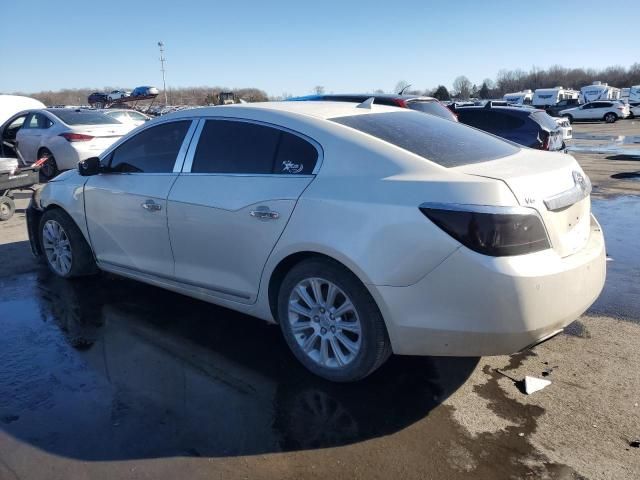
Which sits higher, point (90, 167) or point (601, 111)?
point (90, 167)

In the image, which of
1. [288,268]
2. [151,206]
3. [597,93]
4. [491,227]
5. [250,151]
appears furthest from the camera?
[597,93]

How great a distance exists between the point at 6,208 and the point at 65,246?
13.0ft

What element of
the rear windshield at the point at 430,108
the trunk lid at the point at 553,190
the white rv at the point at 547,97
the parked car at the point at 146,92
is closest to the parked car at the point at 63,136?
the rear windshield at the point at 430,108

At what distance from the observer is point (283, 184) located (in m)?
3.49

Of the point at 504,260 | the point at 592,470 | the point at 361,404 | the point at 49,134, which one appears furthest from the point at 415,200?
the point at 49,134

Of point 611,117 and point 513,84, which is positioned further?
point 513,84

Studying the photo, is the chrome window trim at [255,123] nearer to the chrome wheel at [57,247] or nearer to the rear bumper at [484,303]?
the rear bumper at [484,303]

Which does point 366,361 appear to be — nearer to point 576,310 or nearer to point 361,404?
point 361,404

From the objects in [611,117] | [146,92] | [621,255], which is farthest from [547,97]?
[621,255]

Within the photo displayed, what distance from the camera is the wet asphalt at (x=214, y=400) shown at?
2822 millimetres

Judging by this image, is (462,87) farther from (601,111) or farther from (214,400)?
(214,400)

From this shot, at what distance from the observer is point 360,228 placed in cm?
306

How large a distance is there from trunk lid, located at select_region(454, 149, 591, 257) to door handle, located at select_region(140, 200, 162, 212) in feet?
7.52

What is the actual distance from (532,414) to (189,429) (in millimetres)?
1913
